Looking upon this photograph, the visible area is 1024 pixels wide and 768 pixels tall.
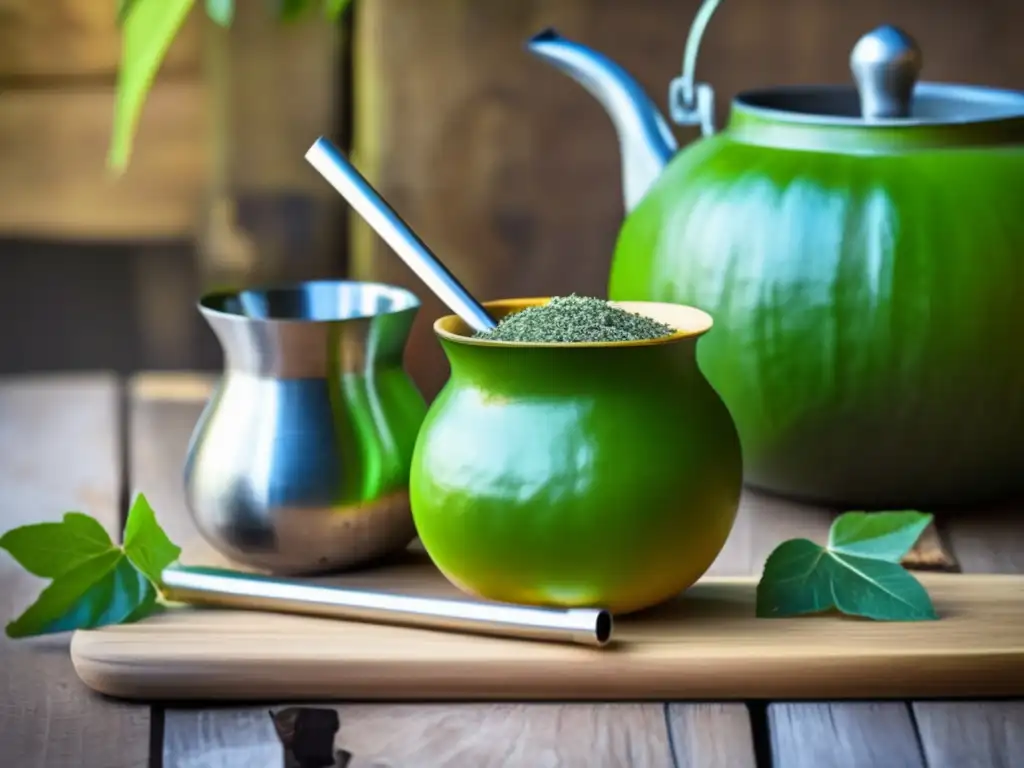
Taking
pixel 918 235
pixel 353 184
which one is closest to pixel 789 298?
pixel 918 235

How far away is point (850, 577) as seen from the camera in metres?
0.63

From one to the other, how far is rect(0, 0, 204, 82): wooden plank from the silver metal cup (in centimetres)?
70

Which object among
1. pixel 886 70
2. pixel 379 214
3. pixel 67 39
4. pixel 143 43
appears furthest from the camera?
pixel 67 39

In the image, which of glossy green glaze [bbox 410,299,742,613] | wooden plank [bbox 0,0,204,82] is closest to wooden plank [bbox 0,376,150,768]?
glossy green glaze [bbox 410,299,742,613]

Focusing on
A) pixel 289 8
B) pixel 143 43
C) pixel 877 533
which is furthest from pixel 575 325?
pixel 289 8

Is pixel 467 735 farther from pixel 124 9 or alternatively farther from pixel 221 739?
pixel 124 9

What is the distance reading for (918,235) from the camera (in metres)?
0.74

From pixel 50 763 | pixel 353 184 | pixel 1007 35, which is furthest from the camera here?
pixel 1007 35

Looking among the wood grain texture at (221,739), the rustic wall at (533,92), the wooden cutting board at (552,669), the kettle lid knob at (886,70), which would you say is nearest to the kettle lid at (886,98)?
the kettle lid knob at (886,70)

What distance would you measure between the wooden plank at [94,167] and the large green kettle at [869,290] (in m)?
0.69

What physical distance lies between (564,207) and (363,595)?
0.53 m

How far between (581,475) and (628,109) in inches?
14.1

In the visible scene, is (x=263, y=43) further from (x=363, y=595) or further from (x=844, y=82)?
(x=363, y=595)

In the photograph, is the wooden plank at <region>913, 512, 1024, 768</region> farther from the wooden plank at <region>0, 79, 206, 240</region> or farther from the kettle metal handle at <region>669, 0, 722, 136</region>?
the wooden plank at <region>0, 79, 206, 240</region>
